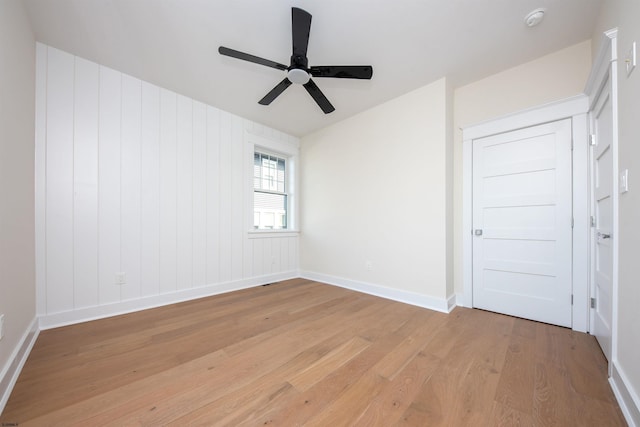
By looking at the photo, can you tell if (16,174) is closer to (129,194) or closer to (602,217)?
(129,194)

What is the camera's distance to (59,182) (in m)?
2.22

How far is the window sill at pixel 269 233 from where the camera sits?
3.70 metres

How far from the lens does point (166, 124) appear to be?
2.89m

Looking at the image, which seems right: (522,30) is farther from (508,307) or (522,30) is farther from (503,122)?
(508,307)

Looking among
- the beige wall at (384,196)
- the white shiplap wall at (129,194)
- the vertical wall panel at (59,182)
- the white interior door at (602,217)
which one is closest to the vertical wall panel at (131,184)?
the white shiplap wall at (129,194)

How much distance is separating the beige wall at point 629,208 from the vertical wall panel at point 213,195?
367 cm

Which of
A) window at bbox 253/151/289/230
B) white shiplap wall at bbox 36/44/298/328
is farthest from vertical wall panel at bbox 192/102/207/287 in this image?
window at bbox 253/151/289/230

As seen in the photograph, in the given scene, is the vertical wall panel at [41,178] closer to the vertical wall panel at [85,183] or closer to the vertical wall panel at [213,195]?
the vertical wall panel at [85,183]

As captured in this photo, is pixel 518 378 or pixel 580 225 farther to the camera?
pixel 580 225

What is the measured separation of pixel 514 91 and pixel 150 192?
420 centimetres

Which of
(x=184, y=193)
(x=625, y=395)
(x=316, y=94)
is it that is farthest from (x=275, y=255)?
(x=625, y=395)

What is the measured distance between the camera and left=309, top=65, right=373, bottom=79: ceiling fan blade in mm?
1990

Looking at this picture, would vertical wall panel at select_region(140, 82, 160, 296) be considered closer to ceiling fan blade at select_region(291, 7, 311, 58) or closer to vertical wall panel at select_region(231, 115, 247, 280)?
vertical wall panel at select_region(231, 115, 247, 280)

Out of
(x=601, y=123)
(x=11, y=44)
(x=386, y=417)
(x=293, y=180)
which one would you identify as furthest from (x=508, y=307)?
(x=11, y=44)
